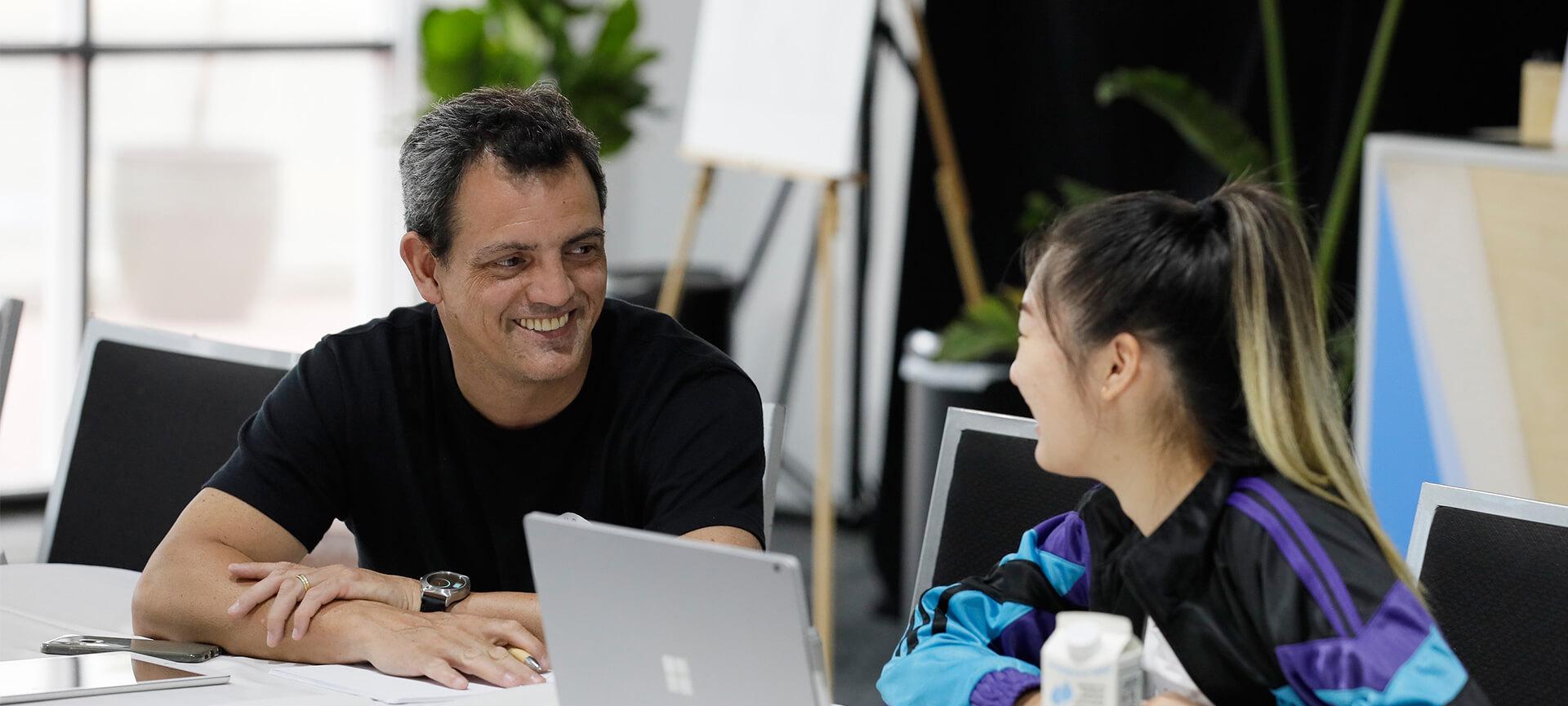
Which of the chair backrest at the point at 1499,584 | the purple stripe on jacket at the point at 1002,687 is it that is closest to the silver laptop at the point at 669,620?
the purple stripe on jacket at the point at 1002,687

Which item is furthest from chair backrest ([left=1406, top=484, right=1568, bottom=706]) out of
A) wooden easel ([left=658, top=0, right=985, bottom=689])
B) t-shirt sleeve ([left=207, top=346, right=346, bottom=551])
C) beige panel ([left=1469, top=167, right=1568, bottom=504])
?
wooden easel ([left=658, top=0, right=985, bottom=689])

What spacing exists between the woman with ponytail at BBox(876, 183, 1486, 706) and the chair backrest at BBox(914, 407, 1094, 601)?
1.38 feet

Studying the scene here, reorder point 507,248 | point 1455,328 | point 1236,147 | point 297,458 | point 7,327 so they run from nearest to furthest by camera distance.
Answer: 1. point 507,248
2. point 297,458
3. point 7,327
4. point 1455,328
5. point 1236,147

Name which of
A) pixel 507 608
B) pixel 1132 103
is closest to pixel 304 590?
pixel 507 608

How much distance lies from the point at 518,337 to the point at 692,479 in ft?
0.80

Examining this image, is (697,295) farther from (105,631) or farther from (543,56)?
(105,631)

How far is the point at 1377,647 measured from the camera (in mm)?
1198

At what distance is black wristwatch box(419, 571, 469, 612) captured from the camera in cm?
172

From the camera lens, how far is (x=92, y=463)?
7.55 feet

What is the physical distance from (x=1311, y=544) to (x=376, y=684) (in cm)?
84

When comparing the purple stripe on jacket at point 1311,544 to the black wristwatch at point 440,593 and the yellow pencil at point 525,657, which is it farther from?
the black wristwatch at point 440,593

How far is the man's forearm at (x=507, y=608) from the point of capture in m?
1.69

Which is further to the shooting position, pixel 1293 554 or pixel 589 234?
pixel 589 234

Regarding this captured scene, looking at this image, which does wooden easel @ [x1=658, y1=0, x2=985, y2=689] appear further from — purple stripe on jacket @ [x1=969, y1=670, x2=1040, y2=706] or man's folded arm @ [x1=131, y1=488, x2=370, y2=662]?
purple stripe on jacket @ [x1=969, y1=670, x2=1040, y2=706]
